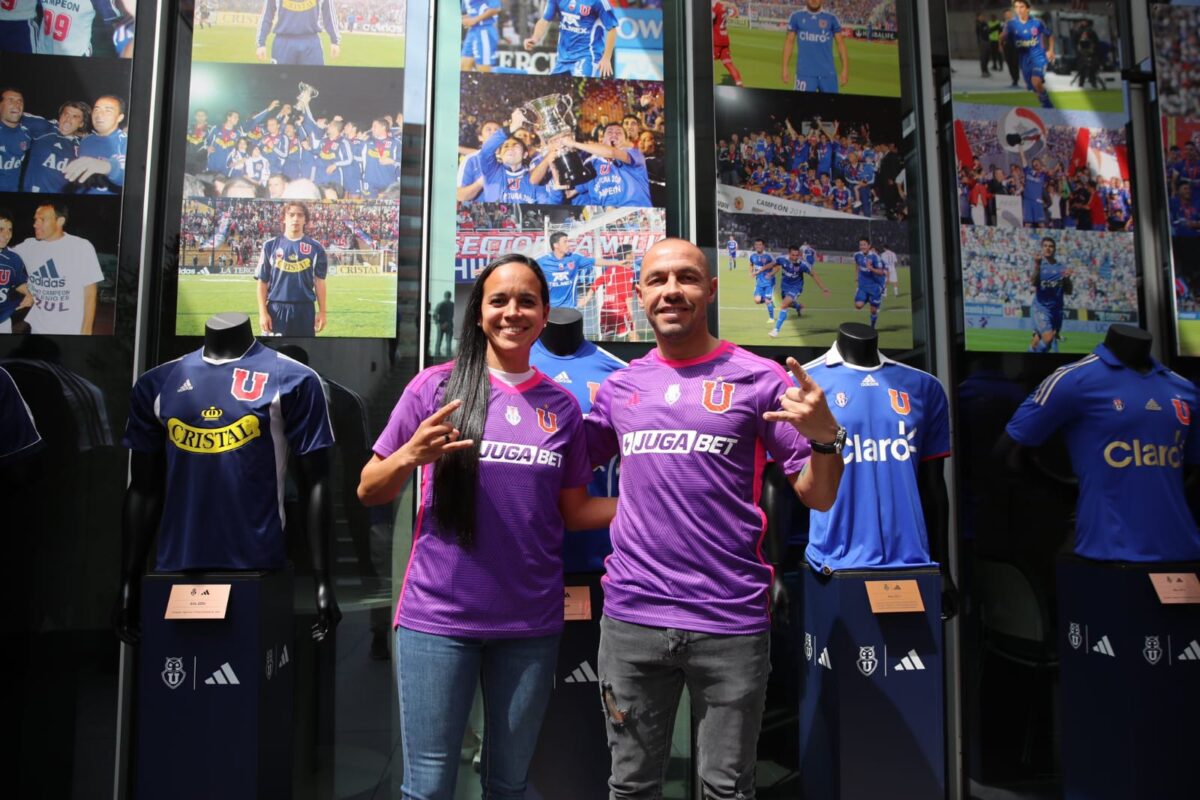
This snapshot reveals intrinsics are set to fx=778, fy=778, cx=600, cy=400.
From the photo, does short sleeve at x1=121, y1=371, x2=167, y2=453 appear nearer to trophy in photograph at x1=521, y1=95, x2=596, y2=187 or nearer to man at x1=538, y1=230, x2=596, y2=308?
man at x1=538, y1=230, x2=596, y2=308

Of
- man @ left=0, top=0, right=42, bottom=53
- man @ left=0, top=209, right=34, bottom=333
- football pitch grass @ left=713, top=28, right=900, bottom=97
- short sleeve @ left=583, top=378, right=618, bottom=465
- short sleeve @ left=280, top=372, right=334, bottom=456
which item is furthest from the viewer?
football pitch grass @ left=713, top=28, right=900, bottom=97

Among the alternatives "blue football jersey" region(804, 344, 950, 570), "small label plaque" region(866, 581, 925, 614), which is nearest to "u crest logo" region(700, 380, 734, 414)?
"blue football jersey" region(804, 344, 950, 570)

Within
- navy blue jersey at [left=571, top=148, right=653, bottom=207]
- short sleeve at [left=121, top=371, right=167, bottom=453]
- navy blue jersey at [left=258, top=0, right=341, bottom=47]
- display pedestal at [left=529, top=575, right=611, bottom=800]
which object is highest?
navy blue jersey at [left=258, top=0, right=341, bottom=47]

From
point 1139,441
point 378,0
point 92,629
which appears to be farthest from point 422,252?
point 1139,441

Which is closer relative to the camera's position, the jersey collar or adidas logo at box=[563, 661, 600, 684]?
adidas logo at box=[563, 661, 600, 684]

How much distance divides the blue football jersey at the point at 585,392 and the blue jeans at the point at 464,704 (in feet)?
2.29

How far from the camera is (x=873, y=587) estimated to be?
2.29 metres

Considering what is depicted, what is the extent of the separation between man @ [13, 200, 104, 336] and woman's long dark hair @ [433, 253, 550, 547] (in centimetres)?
186

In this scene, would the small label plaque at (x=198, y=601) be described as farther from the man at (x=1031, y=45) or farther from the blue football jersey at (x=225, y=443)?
the man at (x=1031, y=45)

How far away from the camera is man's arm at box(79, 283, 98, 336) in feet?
9.21

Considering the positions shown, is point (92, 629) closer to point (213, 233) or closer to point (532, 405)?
point (213, 233)

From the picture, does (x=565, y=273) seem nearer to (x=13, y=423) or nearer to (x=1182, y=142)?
(x=13, y=423)

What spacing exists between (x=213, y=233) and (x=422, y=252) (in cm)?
76

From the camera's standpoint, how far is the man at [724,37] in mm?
3117
